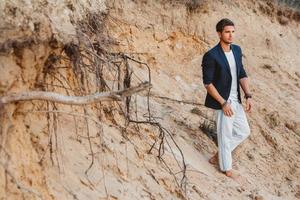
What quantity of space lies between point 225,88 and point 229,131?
0.46 metres

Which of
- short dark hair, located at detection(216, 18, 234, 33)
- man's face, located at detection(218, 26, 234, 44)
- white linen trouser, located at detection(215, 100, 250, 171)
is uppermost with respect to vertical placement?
short dark hair, located at detection(216, 18, 234, 33)

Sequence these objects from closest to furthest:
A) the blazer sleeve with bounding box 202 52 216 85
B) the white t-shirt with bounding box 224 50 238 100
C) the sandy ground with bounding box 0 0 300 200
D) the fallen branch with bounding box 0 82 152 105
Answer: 1. the fallen branch with bounding box 0 82 152 105
2. the sandy ground with bounding box 0 0 300 200
3. the blazer sleeve with bounding box 202 52 216 85
4. the white t-shirt with bounding box 224 50 238 100

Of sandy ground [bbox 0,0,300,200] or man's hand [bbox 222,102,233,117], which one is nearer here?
sandy ground [bbox 0,0,300,200]

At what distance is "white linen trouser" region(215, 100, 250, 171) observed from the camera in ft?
22.8

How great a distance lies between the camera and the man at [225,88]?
22.2 feet

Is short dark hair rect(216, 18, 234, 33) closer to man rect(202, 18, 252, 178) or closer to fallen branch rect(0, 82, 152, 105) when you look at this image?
man rect(202, 18, 252, 178)

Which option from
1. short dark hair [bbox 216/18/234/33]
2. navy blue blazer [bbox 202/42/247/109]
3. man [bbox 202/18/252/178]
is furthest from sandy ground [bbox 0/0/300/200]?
short dark hair [bbox 216/18/234/33]

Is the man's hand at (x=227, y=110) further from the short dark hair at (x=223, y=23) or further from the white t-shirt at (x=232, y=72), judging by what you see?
the short dark hair at (x=223, y=23)

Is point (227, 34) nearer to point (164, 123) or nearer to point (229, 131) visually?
point (229, 131)

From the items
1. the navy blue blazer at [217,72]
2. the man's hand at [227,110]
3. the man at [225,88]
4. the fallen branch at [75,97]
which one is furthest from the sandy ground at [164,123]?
the navy blue blazer at [217,72]

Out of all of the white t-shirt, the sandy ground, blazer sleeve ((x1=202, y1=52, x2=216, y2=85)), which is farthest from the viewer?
the white t-shirt

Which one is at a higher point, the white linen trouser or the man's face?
the man's face

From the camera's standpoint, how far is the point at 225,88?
6.86 meters

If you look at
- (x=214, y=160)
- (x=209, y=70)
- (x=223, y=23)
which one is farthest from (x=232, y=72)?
(x=214, y=160)
